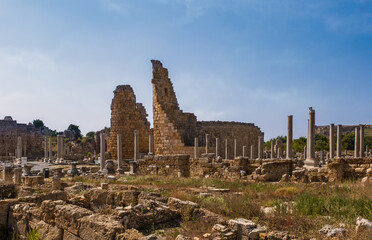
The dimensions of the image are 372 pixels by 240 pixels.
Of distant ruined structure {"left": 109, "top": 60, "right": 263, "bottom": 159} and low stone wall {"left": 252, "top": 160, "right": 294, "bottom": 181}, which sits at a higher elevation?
distant ruined structure {"left": 109, "top": 60, "right": 263, "bottom": 159}

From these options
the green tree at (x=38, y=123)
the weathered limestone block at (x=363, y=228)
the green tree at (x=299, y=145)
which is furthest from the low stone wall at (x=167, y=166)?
the green tree at (x=38, y=123)

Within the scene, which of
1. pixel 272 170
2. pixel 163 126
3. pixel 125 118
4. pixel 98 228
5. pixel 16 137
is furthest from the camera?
pixel 16 137

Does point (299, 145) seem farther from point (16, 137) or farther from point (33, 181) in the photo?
point (33, 181)

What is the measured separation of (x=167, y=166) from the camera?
16812 millimetres

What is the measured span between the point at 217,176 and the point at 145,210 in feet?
31.4

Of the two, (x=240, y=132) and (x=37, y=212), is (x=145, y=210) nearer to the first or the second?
(x=37, y=212)

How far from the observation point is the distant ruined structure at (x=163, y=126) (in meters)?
22.8

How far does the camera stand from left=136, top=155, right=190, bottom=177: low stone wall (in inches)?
647

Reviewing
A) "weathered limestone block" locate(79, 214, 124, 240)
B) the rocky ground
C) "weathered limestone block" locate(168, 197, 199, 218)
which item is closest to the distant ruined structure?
the rocky ground

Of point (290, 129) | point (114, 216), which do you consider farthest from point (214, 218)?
point (290, 129)

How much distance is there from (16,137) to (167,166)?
40.8 m

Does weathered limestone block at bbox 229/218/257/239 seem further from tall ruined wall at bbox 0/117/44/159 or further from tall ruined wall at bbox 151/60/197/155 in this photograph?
tall ruined wall at bbox 0/117/44/159

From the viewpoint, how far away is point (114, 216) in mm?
Result: 5973

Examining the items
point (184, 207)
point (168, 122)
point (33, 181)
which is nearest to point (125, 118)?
point (168, 122)
